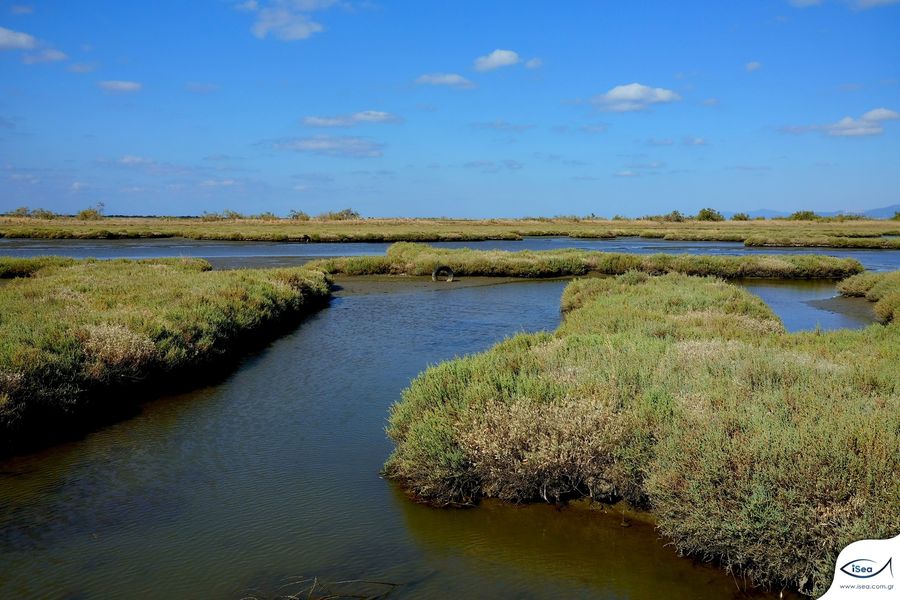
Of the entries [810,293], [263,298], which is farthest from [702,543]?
[810,293]

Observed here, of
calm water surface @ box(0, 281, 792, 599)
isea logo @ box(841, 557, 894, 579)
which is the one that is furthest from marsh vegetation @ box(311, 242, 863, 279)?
isea logo @ box(841, 557, 894, 579)

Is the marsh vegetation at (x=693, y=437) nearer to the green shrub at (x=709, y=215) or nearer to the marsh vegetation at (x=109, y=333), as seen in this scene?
the marsh vegetation at (x=109, y=333)

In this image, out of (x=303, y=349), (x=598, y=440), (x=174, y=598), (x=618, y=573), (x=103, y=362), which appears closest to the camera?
(x=174, y=598)

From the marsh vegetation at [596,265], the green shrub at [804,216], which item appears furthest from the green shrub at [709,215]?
the marsh vegetation at [596,265]

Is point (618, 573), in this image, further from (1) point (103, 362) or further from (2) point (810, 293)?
(2) point (810, 293)

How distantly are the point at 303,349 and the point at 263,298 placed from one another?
3594mm

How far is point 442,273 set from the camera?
3516 cm

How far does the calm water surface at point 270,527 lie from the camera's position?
19.6 feet

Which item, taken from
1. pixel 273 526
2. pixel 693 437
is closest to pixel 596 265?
pixel 693 437

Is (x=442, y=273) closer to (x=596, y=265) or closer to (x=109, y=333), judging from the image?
(x=596, y=265)

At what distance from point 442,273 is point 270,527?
28408mm

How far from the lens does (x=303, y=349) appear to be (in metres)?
16.5

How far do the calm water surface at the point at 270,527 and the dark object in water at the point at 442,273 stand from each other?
2226 cm

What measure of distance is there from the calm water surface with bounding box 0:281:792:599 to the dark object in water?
22260mm
